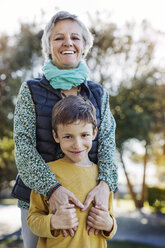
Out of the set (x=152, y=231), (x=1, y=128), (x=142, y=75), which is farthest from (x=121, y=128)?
(x=1, y=128)

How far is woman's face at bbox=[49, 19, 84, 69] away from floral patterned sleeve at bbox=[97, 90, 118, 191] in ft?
1.30

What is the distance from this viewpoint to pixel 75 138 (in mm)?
1791

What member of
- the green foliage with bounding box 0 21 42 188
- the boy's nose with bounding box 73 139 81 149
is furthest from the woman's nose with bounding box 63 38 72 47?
the green foliage with bounding box 0 21 42 188

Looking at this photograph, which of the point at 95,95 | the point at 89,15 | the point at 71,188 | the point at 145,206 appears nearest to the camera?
the point at 71,188

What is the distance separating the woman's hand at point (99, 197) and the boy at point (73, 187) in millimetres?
30

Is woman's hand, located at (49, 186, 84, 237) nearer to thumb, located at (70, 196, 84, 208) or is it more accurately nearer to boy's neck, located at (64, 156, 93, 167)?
thumb, located at (70, 196, 84, 208)

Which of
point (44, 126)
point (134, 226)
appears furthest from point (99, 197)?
point (134, 226)

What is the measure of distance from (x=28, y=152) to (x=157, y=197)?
1168cm

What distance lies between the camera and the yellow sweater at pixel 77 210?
1.69 m

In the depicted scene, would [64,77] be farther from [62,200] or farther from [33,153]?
[62,200]

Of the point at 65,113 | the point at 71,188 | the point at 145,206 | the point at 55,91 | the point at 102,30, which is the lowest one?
the point at 145,206

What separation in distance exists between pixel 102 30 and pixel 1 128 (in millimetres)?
5593

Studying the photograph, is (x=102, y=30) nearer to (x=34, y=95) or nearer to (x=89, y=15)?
(x=89, y=15)

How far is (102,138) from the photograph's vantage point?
2.11 meters
